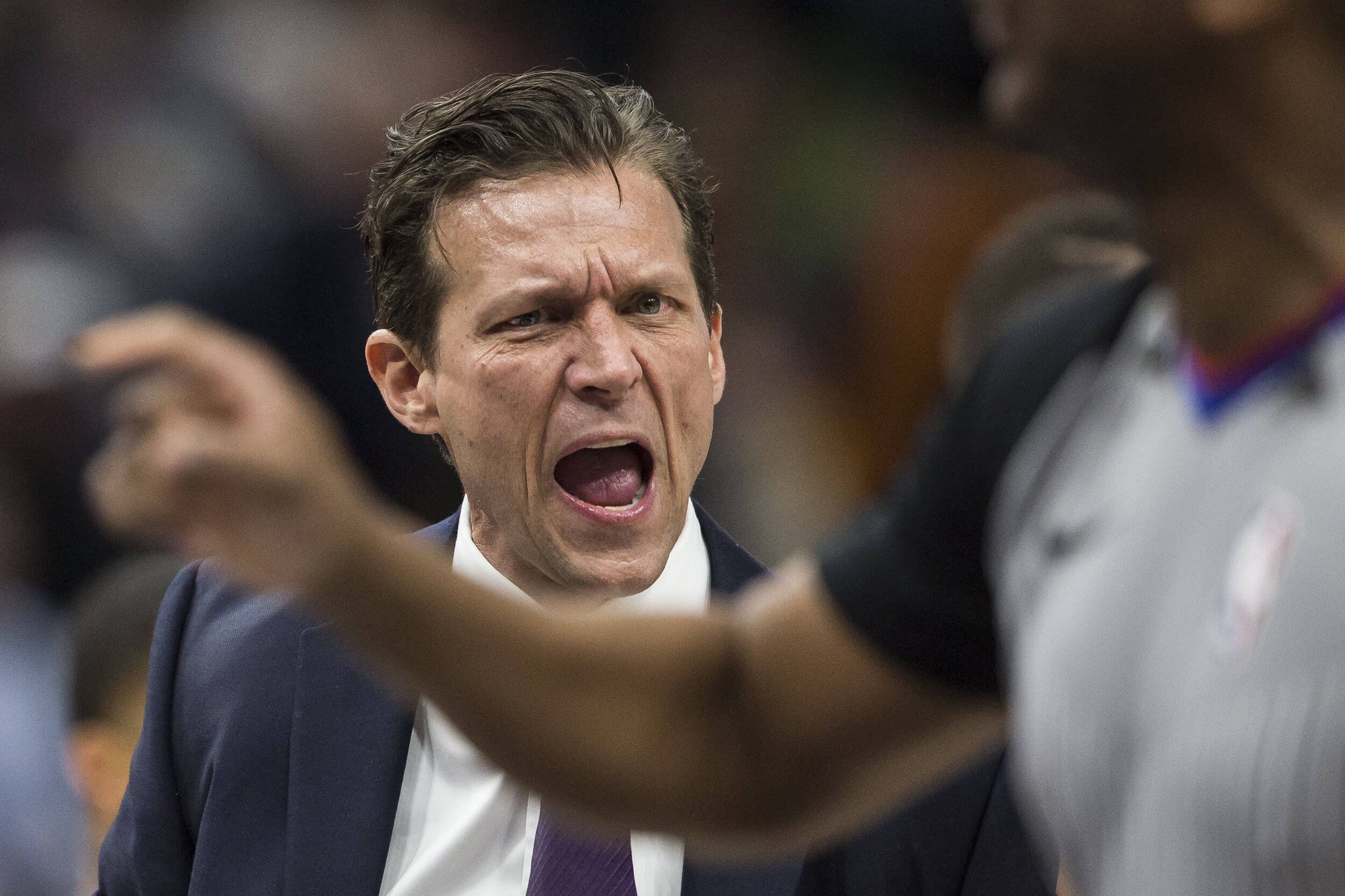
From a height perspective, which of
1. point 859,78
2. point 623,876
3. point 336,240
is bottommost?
point 336,240

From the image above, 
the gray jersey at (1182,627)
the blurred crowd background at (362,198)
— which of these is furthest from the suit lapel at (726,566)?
the blurred crowd background at (362,198)

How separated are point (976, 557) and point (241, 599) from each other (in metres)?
1.48

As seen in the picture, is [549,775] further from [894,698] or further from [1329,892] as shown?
[1329,892]

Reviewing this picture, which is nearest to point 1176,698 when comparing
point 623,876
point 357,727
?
point 623,876

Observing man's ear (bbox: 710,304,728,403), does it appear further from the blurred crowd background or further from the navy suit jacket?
the blurred crowd background

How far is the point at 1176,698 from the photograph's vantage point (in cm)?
91

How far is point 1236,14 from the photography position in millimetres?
918

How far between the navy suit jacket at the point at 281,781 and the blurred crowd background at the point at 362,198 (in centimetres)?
223

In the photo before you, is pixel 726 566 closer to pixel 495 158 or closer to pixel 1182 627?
pixel 495 158

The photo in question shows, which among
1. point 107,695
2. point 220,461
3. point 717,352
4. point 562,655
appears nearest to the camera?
point 220,461

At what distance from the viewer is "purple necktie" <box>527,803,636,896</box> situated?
2.06m

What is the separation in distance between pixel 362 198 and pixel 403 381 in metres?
2.58

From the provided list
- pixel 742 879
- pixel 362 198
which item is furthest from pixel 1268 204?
pixel 362 198

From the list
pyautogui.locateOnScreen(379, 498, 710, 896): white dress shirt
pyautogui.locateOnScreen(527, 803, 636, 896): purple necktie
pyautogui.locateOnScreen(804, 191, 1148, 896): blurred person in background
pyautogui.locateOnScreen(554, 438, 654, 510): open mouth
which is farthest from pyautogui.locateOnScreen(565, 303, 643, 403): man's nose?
pyautogui.locateOnScreen(527, 803, 636, 896): purple necktie
